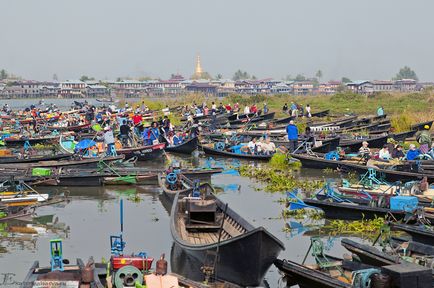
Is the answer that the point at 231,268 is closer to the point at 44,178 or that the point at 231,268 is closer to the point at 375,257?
the point at 375,257

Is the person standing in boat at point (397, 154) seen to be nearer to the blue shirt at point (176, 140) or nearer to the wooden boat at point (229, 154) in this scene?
the wooden boat at point (229, 154)

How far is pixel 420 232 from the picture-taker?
11.5m

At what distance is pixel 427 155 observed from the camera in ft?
67.6

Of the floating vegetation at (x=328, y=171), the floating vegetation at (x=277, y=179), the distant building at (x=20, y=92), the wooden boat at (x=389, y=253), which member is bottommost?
the distant building at (x=20, y=92)

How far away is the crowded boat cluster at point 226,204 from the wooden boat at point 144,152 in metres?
0.05

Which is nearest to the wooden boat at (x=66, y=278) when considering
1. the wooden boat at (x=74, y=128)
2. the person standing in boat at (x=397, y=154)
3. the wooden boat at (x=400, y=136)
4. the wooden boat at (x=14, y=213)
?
the wooden boat at (x=14, y=213)

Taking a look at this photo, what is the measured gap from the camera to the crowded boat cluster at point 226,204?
913 centimetres

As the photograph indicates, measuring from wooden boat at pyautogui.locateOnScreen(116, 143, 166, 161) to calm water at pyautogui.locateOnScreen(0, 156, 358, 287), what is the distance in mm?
3743

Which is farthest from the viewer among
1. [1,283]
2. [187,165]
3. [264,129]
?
[264,129]

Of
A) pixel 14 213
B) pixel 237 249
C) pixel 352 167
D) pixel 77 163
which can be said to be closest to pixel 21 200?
pixel 14 213

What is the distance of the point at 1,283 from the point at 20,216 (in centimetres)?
390

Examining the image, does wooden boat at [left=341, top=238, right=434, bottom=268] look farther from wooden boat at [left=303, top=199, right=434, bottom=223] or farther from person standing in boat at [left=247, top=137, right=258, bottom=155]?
person standing in boat at [left=247, top=137, right=258, bottom=155]

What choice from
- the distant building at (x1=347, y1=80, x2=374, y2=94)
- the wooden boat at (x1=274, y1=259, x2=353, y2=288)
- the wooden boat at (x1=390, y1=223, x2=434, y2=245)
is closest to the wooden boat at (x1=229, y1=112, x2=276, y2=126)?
the wooden boat at (x1=390, y1=223, x2=434, y2=245)

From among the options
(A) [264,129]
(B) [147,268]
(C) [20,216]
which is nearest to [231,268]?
(B) [147,268]
